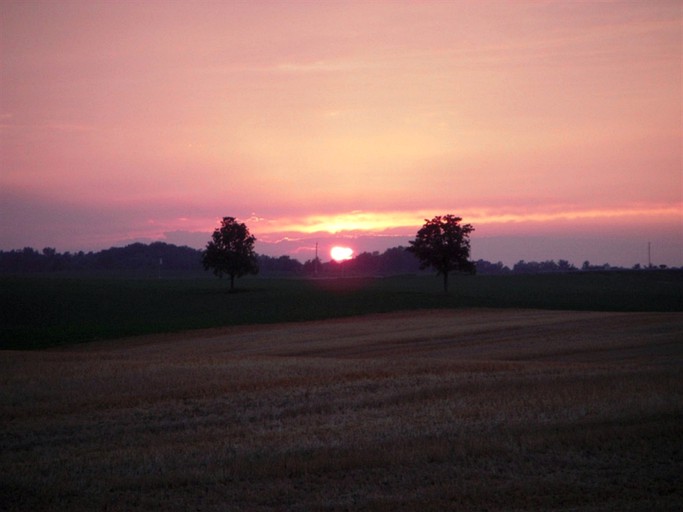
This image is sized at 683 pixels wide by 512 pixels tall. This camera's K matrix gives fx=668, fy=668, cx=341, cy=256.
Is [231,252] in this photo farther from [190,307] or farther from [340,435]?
[340,435]

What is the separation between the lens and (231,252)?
3472 inches

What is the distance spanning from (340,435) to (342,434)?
0.08 m

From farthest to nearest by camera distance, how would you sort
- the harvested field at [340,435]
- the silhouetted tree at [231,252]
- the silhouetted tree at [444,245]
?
the silhouetted tree at [231,252], the silhouetted tree at [444,245], the harvested field at [340,435]

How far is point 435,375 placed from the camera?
1867 cm

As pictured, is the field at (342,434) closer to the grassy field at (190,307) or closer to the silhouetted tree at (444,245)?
the grassy field at (190,307)

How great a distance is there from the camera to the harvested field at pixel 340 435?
29.0ft

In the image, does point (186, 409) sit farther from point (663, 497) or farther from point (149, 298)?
point (149, 298)

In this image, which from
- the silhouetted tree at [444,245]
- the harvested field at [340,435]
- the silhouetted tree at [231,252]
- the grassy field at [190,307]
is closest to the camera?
the harvested field at [340,435]

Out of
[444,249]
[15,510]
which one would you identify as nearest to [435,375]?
[15,510]

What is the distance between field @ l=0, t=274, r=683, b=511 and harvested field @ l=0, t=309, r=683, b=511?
0.13 feet

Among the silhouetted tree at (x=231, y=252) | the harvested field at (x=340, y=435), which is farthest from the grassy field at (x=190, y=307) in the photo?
the harvested field at (x=340, y=435)

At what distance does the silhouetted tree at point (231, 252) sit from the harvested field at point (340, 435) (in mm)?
63614

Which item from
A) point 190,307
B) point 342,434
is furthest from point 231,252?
point 342,434

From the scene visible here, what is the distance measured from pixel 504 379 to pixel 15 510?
1214 cm
